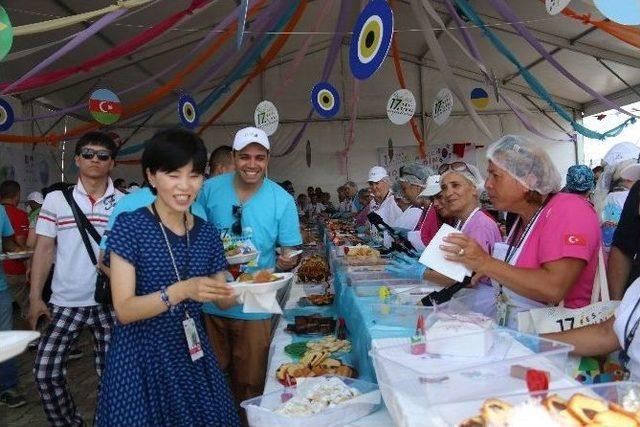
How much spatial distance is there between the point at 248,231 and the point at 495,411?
2.01 meters

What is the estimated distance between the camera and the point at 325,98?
25.8 feet

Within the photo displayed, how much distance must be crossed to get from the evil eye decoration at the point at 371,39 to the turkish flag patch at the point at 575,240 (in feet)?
8.06

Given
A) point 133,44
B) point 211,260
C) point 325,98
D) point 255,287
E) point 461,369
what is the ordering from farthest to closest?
point 325,98 < point 133,44 < point 211,260 < point 255,287 < point 461,369

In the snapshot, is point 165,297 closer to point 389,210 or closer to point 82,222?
point 82,222

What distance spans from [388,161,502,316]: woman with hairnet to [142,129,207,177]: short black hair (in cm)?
155

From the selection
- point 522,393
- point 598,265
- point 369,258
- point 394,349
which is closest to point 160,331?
point 394,349

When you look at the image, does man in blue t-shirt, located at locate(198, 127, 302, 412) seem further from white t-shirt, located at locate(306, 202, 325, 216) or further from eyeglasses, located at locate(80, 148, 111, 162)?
white t-shirt, located at locate(306, 202, 325, 216)

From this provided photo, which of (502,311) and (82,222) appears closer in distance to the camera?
(502,311)

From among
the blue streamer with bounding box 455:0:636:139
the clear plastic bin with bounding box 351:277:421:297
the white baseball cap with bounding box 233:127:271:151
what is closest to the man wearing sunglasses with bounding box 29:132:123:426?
the white baseball cap with bounding box 233:127:271:151

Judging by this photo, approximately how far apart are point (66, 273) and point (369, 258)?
2114mm

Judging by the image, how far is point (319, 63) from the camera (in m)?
14.2

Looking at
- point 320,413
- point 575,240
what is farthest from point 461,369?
point 575,240

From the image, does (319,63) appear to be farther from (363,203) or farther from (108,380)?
(108,380)

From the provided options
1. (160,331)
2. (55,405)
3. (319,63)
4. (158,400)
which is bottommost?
(55,405)
